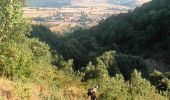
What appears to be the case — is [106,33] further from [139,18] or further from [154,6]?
[154,6]

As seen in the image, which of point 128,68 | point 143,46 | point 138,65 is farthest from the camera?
point 143,46

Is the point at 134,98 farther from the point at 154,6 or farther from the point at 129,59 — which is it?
the point at 154,6

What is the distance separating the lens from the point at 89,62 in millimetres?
53688

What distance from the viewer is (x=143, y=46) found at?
101m

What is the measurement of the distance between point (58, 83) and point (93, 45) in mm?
78756

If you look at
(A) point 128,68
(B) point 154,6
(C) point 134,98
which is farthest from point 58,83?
(B) point 154,6

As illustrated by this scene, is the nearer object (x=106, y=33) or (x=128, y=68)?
(x=128, y=68)

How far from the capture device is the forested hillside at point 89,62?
20.6 meters

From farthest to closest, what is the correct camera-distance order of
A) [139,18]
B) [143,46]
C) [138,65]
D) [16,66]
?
[139,18]
[143,46]
[138,65]
[16,66]

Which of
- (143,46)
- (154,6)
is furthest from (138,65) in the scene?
(154,6)

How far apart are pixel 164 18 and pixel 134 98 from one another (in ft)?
276

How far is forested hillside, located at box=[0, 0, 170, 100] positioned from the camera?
67.7ft

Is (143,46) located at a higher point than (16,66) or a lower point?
lower

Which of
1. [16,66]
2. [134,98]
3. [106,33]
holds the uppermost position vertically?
[16,66]
